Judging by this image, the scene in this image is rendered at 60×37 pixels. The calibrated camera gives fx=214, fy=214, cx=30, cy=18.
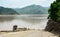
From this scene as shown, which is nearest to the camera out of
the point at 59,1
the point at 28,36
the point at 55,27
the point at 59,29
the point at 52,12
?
the point at 28,36

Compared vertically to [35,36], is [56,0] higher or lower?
higher

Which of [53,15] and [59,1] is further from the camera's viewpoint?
[53,15]

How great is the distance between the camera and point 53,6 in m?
27.8

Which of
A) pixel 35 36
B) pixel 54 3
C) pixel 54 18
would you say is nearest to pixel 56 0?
pixel 54 3

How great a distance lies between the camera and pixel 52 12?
29.0 m

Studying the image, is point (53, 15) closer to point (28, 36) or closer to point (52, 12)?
point (52, 12)

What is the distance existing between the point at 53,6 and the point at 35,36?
10663 mm

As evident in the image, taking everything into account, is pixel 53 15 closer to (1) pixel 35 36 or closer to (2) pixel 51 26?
(2) pixel 51 26

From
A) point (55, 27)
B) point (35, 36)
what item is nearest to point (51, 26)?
point (55, 27)

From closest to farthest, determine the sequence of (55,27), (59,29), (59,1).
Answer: (59,29), (55,27), (59,1)

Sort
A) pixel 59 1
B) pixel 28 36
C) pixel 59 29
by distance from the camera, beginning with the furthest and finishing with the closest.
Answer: pixel 59 1
pixel 59 29
pixel 28 36

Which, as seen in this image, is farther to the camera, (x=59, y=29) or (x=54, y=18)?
(x=54, y=18)

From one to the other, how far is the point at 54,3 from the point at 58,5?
6.38ft

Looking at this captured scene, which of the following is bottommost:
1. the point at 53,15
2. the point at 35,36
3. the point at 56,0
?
the point at 35,36
